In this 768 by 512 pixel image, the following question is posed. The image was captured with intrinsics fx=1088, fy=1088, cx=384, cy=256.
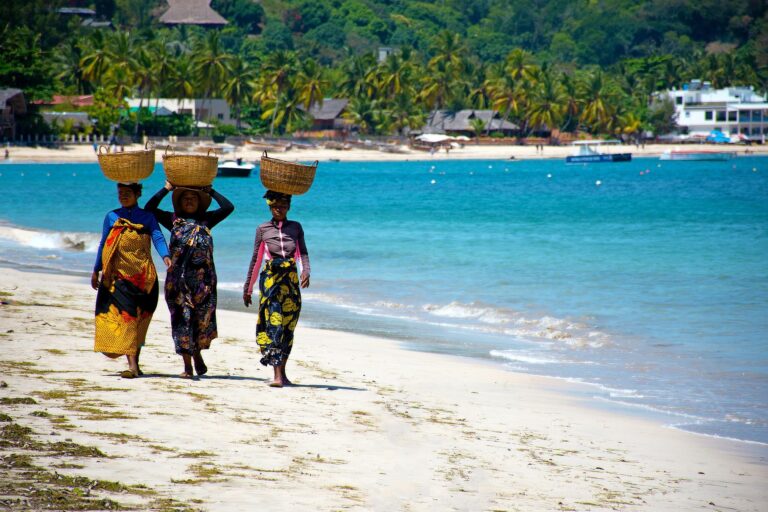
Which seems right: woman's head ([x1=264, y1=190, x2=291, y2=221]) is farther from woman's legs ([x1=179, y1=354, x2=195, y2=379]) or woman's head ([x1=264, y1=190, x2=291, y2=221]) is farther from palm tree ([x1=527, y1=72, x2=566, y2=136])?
palm tree ([x1=527, y1=72, x2=566, y2=136])

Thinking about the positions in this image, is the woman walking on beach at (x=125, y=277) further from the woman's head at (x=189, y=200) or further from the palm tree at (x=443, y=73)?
the palm tree at (x=443, y=73)

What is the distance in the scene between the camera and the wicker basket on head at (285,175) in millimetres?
8383

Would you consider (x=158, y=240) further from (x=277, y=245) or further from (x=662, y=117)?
(x=662, y=117)

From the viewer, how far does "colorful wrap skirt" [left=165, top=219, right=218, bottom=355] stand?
332 inches

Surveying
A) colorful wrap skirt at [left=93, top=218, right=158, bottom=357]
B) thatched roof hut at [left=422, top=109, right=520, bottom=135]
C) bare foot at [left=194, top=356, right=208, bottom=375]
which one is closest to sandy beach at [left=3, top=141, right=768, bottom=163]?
thatched roof hut at [left=422, top=109, right=520, bottom=135]

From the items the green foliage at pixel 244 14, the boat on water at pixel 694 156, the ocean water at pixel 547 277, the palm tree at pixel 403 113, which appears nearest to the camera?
the ocean water at pixel 547 277

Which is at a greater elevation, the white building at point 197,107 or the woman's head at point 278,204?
the white building at point 197,107

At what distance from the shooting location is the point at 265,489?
19.1 ft

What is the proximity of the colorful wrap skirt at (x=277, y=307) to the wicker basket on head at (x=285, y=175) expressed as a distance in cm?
56

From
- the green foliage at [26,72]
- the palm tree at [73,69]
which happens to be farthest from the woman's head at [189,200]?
the palm tree at [73,69]

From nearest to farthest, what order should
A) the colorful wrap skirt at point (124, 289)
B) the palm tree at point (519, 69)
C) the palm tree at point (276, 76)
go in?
the colorful wrap skirt at point (124, 289)
the palm tree at point (276, 76)
the palm tree at point (519, 69)

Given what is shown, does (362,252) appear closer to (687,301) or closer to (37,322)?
(687,301)

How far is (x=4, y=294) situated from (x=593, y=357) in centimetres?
724

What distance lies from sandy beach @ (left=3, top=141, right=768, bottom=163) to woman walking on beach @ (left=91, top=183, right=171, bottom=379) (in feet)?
248
